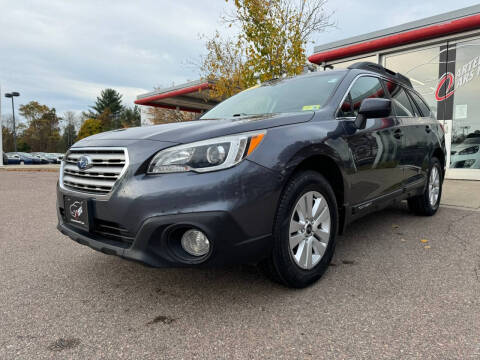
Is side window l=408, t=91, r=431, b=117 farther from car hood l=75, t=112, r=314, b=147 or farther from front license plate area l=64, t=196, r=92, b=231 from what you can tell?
front license plate area l=64, t=196, r=92, b=231

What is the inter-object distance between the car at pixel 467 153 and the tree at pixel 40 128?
58.1 m

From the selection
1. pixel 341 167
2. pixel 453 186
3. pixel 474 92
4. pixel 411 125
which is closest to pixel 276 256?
pixel 341 167

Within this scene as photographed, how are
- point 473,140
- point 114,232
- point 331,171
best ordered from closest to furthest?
point 114,232
point 331,171
point 473,140

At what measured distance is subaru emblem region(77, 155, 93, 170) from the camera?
215cm

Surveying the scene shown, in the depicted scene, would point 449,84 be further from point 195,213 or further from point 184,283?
point 195,213

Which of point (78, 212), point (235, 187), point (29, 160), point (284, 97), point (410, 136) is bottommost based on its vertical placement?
point (29, 160)

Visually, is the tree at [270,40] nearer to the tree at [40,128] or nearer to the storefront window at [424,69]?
the storefront window at [424,69]

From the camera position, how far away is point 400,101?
373cm

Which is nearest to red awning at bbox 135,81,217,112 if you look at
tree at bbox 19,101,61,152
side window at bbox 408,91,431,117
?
side window at bbox 408,91,431,117

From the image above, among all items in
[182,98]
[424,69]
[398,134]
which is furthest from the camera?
[182,98]

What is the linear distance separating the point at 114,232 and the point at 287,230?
1.00 metres

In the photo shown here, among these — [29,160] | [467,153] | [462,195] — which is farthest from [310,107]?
[29,160]

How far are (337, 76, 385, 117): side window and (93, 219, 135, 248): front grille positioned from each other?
1.73 m

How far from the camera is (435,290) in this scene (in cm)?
226
